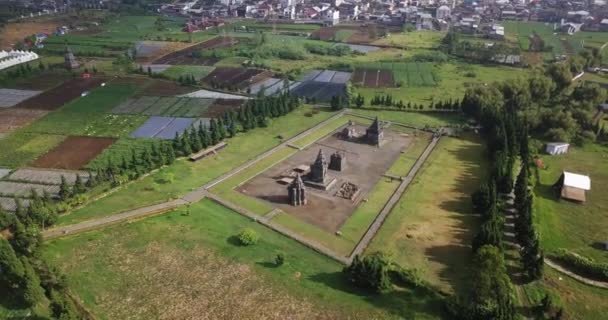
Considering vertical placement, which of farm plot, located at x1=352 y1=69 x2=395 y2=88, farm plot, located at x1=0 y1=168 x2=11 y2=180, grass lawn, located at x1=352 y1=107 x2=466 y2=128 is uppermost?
farm plot, located at x1=352 y1=69 x2=395 y2=88

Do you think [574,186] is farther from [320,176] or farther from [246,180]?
[246,180]

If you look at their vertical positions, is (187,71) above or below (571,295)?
above

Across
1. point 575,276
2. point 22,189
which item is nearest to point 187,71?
point 22,189

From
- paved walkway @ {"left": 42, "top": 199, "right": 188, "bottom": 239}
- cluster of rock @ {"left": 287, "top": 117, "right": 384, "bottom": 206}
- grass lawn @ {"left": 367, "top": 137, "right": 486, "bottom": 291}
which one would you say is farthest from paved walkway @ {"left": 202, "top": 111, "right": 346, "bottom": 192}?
grass lawn @ {"left": 367, "top": 137, "right": 486, "bottom": 291}

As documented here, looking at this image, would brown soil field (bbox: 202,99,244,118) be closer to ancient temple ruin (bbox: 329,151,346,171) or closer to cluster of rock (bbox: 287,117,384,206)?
ancient temple ruin (bbox: 329,151,346,171)

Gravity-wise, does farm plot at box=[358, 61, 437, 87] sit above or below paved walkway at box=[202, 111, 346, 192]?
above
